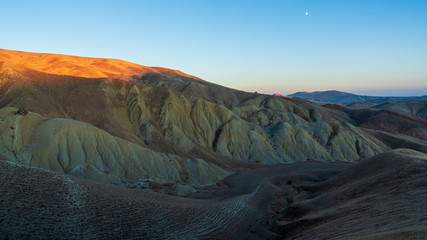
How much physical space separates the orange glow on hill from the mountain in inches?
2267

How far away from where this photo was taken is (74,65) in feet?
391

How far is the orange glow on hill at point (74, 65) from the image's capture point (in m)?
110

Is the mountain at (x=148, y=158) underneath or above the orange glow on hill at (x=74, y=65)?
underneath

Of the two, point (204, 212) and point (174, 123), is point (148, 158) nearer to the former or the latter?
point (204, 212)

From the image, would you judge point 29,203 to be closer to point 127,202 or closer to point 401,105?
point 127,202

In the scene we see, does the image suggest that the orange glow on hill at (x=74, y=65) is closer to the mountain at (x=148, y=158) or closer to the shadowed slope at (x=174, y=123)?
the shadowed slope at (x=174, y=123)

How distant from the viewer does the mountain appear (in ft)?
60.5

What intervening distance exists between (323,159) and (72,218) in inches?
2318

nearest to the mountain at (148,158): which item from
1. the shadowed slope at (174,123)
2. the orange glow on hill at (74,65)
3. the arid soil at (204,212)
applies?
the arid soil at (204,212)

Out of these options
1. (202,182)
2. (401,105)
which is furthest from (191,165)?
(401,105)

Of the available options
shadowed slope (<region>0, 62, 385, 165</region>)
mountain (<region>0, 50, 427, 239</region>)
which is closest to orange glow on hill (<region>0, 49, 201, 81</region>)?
shadowed slope (<region>0, 62, 385, 165</region>)

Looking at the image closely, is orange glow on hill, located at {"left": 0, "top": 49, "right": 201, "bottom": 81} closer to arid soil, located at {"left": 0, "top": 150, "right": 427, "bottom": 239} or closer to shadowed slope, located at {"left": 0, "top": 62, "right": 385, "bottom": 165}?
shadowed slope, located at {"left": 0, "top": 62, "right": 385, "bottom": 165}

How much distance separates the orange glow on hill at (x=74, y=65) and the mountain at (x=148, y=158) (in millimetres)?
57588

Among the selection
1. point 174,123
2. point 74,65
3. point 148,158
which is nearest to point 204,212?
point 148,158
